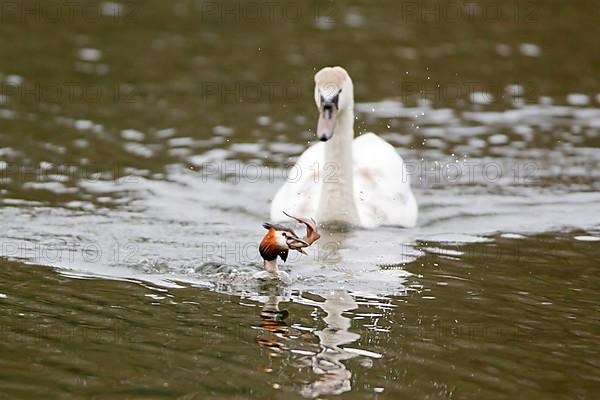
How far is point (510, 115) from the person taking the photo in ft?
51.2

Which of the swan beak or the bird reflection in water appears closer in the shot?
the bird reflection in water

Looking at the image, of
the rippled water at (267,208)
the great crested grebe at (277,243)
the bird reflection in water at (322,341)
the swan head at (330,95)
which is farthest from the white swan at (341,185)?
the bird reflection in water at (322,341)

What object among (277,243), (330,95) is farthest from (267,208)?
(277,243)

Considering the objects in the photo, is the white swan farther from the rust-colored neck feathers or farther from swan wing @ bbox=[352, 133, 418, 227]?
the rust-colored neck feathers

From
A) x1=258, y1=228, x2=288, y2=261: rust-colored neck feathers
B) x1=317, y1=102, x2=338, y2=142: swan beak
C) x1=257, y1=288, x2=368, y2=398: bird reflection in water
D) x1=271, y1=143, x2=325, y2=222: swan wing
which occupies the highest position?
x1=317, y1=102, x2=338, y2=142: swan beak

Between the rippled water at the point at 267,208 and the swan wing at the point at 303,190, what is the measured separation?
0.94 ft

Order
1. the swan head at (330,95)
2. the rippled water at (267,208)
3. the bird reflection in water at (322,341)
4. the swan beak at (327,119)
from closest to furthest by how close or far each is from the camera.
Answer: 1. the bird reflection in water at (322,341)
2. the rippled water at (267,208)
3. the swan beak at (327,119)
4. the swan head at (330,95)

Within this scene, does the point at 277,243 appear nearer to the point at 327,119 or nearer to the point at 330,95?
the point at 327,119

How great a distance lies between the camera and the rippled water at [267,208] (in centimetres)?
739

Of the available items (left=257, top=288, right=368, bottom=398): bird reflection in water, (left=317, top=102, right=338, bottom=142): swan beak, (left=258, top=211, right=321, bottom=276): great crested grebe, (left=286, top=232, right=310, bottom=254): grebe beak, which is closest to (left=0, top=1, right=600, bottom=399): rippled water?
(left=257, top=288, right=368, bottom=398): bird reflection in water

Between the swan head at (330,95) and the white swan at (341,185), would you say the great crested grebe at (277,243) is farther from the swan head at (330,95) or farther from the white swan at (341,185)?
the white swan at (341,185)

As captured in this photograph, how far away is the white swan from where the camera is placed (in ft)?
36.1

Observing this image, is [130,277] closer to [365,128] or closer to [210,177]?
[210,177]

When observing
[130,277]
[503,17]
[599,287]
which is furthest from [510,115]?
[130,277]
